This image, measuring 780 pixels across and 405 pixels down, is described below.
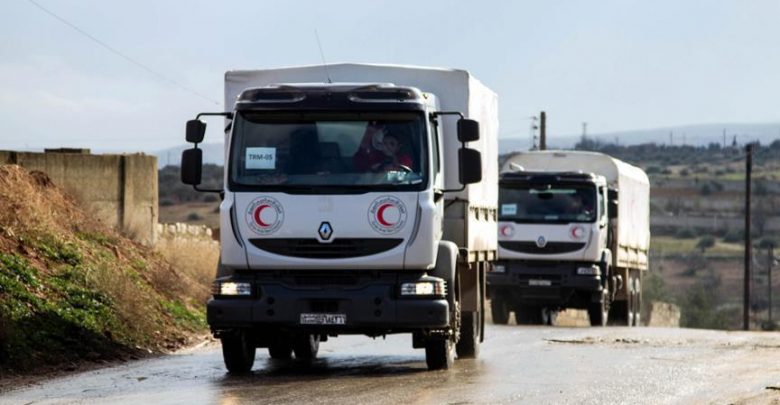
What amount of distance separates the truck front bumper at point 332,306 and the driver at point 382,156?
107cm

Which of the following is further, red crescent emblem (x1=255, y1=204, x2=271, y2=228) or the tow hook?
the tow hook

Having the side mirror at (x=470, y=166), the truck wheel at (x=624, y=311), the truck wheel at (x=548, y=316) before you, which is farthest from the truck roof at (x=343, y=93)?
the truck wheel at (x=624, y=311)

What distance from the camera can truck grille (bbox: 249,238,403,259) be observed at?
15.8 metres

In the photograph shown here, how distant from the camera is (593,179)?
31.5m

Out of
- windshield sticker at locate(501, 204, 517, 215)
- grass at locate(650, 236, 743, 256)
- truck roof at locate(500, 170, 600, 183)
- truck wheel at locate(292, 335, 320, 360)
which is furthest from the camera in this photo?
grass at locate(650, 236, 743, 256)

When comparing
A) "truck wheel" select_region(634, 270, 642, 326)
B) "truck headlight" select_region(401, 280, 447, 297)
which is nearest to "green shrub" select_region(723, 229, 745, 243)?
"truck wheel" select_region(634, 270, 642, 326)

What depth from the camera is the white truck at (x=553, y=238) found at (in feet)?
104

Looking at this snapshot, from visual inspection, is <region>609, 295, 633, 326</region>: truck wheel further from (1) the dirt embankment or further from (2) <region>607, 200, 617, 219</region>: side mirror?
(1) the dirt embankment

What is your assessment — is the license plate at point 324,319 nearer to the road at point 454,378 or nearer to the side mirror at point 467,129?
the road at point 454,378

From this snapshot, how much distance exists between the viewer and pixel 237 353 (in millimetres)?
16734

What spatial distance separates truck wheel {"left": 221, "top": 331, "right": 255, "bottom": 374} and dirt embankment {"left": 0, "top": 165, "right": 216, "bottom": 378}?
195 cm

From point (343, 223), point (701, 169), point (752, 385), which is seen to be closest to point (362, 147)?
point (343, 223)

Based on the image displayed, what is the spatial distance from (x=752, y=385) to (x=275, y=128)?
203 inches

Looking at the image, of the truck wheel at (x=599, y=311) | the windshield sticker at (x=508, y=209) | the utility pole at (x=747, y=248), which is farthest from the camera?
the utility pole at (x=747, y=248)
